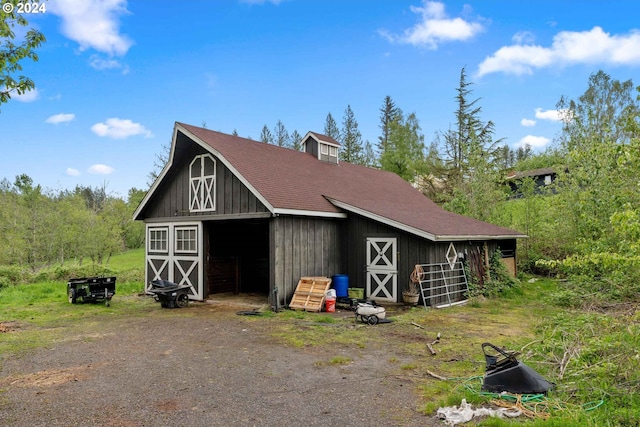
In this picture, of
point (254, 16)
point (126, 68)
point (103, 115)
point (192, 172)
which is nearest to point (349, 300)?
point (192, 172)

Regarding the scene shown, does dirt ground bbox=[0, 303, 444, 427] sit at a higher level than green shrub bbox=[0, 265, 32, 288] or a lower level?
lower

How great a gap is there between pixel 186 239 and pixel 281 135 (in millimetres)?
31030

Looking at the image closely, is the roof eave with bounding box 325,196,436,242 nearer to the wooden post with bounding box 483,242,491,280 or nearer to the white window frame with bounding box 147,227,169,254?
the wooden post with bounding box 483,242,491,280

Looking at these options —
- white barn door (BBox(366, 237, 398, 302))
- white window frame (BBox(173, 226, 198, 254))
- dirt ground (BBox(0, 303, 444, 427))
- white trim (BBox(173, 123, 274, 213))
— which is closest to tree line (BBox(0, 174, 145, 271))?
white window frame (BBox(173, 226, 198, 254))

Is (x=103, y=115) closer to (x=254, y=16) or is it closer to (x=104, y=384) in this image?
(x=254, y=16)

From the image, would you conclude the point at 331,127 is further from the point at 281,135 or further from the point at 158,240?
the point at 158,240

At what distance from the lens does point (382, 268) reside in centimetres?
1209

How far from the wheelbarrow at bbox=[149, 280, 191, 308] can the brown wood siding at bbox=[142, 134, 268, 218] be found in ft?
7.68

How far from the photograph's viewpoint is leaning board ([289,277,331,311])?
10711 millimetres

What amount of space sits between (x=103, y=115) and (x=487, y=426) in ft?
85.1

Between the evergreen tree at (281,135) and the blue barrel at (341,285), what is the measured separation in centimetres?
3207

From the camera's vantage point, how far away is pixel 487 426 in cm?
385

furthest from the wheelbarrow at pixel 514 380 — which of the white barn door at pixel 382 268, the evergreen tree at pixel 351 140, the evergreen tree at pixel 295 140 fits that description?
the evergreen tree at pixel 295 140

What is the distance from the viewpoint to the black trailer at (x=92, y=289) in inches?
473
